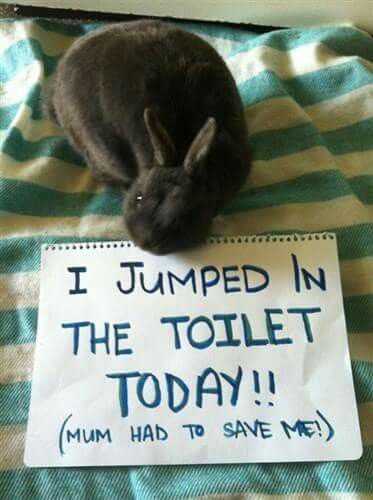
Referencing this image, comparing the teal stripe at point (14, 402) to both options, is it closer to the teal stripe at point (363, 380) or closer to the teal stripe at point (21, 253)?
the teal stripe at point (21, 253)

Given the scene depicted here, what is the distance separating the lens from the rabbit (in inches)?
24.6

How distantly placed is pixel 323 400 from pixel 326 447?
5 cm

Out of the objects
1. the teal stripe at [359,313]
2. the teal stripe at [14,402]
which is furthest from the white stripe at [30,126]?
the teal stripe at [359,313]

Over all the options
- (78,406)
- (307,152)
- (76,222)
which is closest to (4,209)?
(76,222)

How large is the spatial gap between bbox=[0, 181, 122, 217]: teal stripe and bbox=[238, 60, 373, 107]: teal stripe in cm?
27

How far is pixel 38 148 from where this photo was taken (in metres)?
0.79

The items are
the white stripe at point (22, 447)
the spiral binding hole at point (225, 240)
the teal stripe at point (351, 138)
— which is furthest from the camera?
the teal stripe at point (351, 138)

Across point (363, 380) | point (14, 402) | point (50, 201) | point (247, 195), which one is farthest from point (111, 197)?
point (363, 380)

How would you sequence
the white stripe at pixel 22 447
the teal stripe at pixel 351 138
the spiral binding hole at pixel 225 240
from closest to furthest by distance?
the white stripe at pixel 22 447
the spiral binding hole at pixel 225 240
the teal stripe at pixel 351 138

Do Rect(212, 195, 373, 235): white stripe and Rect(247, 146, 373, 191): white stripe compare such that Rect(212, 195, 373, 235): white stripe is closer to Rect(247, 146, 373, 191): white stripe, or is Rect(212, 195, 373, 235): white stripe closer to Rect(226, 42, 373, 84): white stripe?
Rect(247, 146, 373, 191): white stripe

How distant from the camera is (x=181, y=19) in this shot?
3.05ft

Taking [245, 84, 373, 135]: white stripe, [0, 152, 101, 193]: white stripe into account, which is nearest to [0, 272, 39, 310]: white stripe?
[0, 152, 101, 193]: white stripe

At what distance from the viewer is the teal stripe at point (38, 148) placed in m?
0.77

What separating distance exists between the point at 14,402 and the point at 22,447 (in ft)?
0.16
